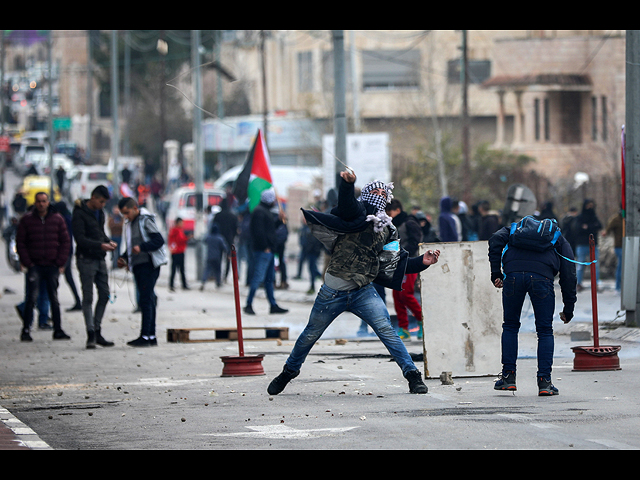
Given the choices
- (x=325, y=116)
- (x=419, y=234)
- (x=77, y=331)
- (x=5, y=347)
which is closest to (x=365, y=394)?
(x=419, y=234)

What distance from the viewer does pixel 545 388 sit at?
8.16 m

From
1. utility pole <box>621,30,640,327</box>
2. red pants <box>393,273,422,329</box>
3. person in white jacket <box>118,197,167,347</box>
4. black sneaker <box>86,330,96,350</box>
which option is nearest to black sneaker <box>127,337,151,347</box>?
person in white jacket <box>118,197,167,347</box>

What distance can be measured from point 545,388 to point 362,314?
1553mm

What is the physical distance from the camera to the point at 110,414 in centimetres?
793

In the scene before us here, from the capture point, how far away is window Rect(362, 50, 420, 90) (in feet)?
180

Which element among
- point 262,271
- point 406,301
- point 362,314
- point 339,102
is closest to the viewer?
point 362,314

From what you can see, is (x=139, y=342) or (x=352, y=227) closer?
(x=352, y=227)

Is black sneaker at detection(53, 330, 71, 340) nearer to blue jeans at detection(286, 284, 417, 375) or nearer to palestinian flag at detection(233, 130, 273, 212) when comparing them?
palestinian flag at detection(233, 130, 273, 212)

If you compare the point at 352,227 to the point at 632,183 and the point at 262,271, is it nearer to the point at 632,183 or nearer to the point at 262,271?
the point at 632,183

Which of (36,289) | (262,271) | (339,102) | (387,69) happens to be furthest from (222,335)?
(387,69)

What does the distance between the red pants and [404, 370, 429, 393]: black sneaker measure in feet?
12.4
